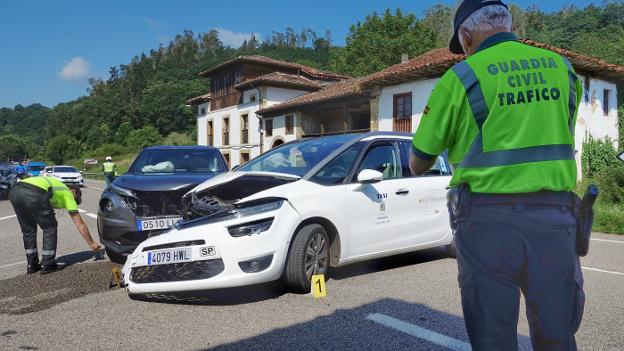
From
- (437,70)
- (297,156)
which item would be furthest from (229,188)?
(437,70)

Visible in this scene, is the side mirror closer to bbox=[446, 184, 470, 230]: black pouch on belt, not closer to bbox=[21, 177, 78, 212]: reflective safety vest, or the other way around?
bbox=[446, 184, 470, 230]: black pouch on belt

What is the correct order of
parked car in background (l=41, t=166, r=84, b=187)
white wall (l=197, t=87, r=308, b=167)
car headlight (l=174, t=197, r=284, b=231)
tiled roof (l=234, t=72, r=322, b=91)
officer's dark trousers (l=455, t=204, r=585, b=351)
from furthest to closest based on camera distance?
1. white wall (l=197, t=87, r=308, b=167)
2. tiled roof (l=234, t=72, r=322, b=91)
3. parked car in background (l=41, t=166, r=84, b=187)
4. car headlight (l=174, t=197, r=284, b=231)
5. officer's dark trousers (l=455, t=204, r=585, b=351)

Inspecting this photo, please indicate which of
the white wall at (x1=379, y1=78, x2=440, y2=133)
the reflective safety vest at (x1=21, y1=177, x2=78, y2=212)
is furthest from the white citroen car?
the white wall at (x1=379, y1=78, x2=440, y2=133)

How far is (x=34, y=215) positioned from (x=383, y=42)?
4244cm

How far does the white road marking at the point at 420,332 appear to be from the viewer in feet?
11.0

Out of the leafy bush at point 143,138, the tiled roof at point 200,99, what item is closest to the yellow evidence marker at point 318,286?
the tiled roof at point 200,99

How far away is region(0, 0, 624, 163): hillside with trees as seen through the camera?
44.5 meters

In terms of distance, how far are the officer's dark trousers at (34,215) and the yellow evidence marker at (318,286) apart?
3651mm

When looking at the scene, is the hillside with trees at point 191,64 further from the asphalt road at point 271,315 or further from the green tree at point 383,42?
the asphalt road at point 271,315

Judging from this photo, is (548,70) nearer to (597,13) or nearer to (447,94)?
(447,94)

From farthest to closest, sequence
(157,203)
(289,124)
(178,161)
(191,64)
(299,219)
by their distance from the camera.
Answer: (191,64)
(289,124)
(178,161)
(157,203)
(299,219)

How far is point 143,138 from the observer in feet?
238

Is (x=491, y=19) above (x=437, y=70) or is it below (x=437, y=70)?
below

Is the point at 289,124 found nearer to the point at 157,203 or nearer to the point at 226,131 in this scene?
the point at 226,131
